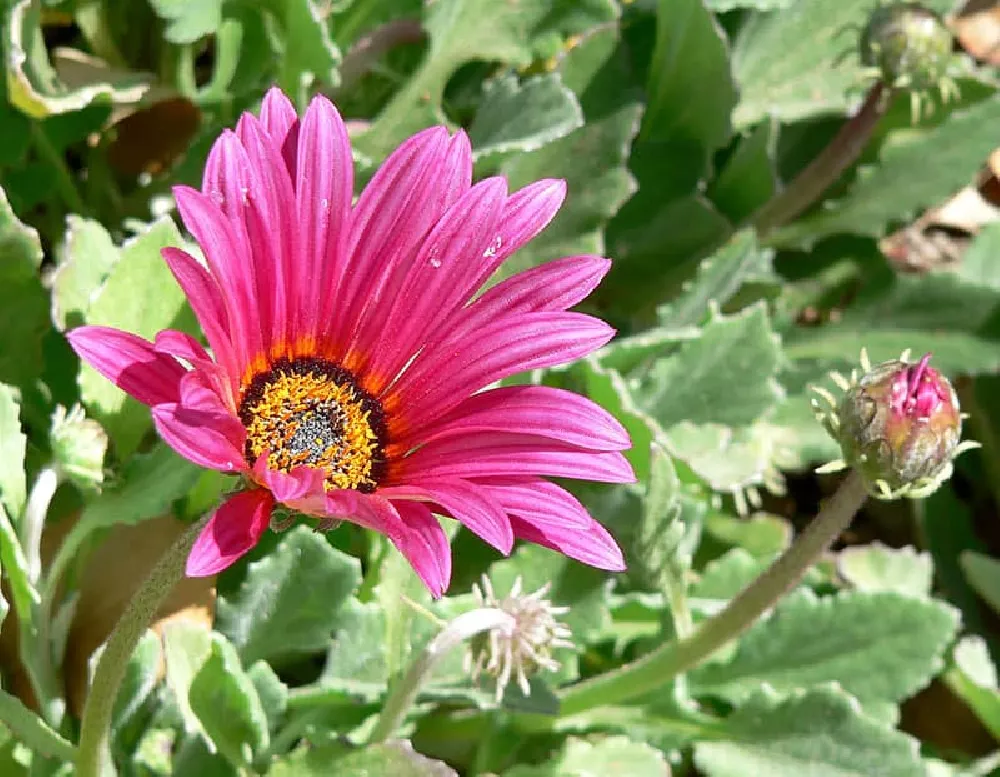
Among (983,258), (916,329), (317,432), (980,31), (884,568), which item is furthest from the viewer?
(980,31)

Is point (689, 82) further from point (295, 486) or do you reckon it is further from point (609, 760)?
point (295, 486)

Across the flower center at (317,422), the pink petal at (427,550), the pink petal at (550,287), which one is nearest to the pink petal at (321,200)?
the flower center at (317,422)

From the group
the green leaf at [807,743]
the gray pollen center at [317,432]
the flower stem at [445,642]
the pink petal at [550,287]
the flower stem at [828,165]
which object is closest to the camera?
the pink petal at [550,287]

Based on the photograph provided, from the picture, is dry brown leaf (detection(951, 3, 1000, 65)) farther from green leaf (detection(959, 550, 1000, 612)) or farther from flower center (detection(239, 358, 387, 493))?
flower center (detection(239, 358, 387, 493))

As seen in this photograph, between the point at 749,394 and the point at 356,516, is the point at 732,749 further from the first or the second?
the point at 356,516

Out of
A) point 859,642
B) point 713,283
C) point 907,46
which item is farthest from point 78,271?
point 907,46

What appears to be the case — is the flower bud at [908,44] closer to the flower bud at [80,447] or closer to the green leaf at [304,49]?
the green leaf at [304,49]
